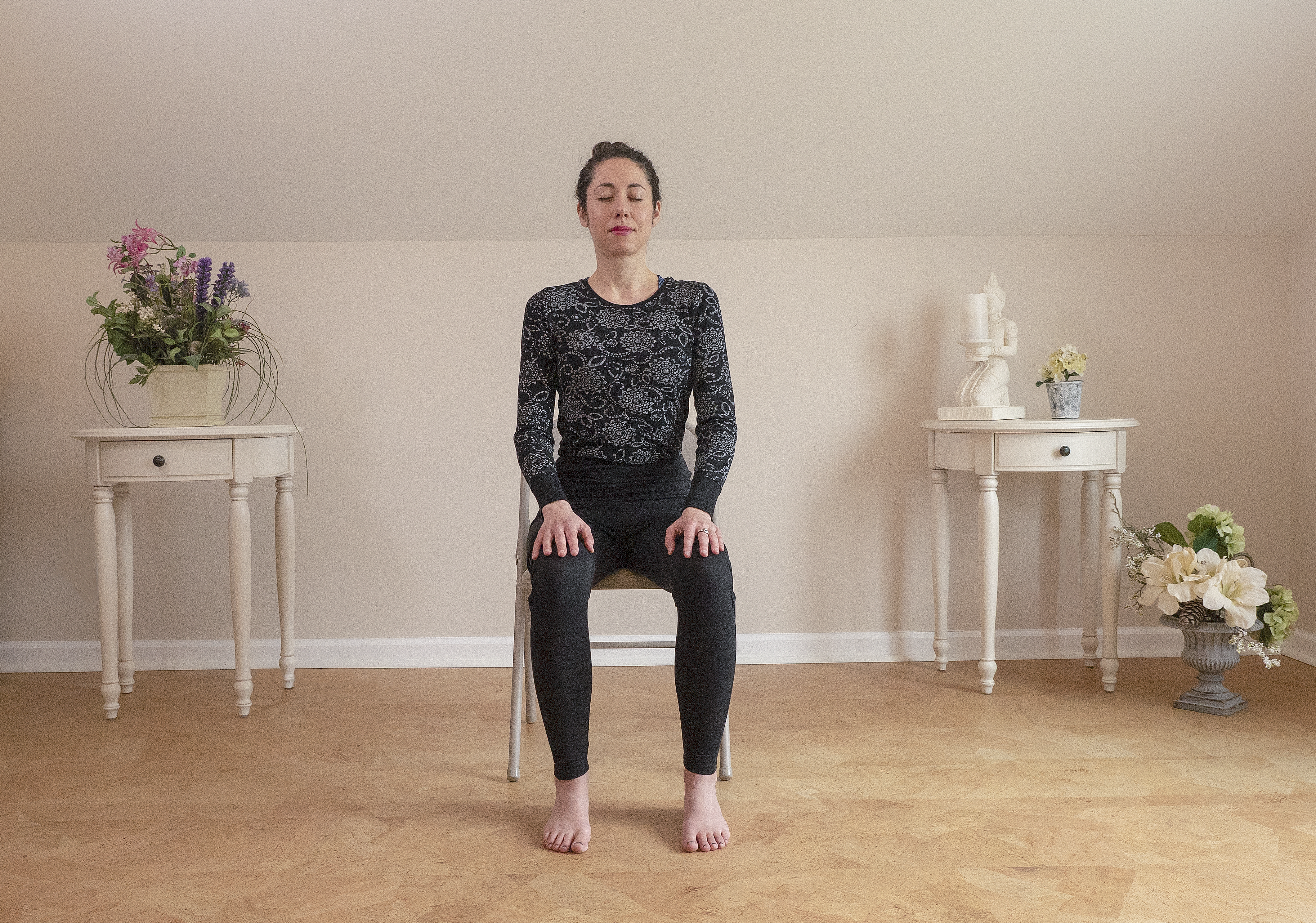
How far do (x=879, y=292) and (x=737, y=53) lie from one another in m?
0.80

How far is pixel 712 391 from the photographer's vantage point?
186 centimetres

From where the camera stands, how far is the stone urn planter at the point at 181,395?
7.95 feet

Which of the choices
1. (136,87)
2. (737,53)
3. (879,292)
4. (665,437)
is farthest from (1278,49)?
(136,87)

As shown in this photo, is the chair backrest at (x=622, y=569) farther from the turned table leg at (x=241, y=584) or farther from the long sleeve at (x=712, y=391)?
the turned table leg at (x=241, y=584)

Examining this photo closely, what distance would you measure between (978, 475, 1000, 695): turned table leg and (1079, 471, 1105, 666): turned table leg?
1.16 feet

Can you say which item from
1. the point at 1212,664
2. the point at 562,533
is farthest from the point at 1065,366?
the point at 562,533

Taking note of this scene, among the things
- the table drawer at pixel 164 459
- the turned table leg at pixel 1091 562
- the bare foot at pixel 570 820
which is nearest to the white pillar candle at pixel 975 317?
the turned table leg at pixel 1091 562

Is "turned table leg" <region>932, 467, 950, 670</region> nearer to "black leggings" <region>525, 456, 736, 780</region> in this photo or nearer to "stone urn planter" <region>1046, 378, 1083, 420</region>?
"stone urn planter" <region>1046, 378, 1083, 420</region>

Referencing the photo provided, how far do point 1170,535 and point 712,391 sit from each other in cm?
135

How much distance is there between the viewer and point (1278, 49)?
2.48 m

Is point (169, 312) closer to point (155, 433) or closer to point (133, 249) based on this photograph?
point (133, 249)

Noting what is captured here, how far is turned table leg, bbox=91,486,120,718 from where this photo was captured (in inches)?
91.6

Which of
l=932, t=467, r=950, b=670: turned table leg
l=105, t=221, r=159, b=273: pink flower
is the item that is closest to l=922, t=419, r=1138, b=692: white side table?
l=932, t=467, r=950, b=670: turned table leg

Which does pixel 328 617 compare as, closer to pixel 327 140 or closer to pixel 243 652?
pixel 243 652
